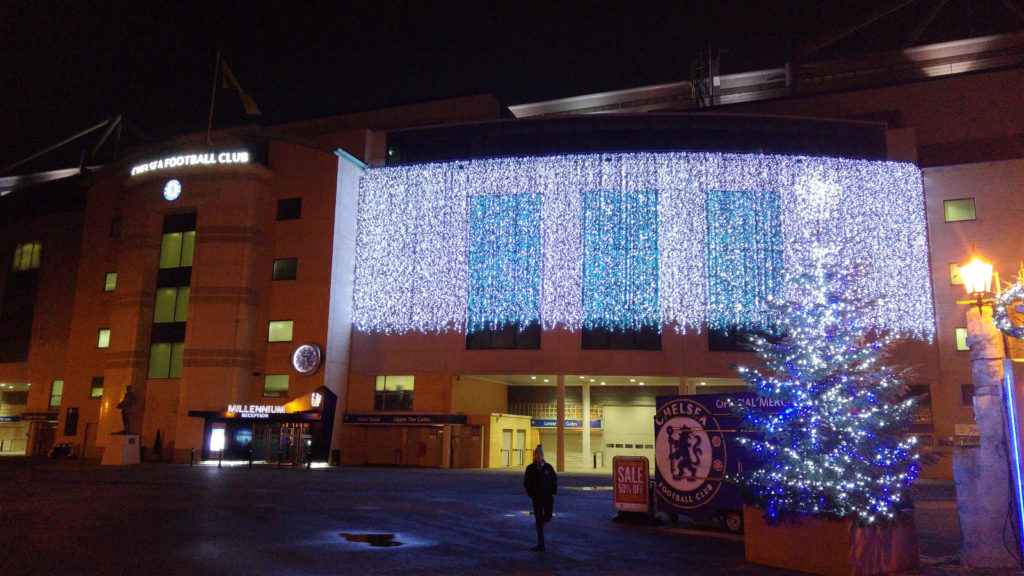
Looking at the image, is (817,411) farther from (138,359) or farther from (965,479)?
(138,359)

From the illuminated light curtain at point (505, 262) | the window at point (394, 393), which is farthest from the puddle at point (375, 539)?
the window at point (394, 393)

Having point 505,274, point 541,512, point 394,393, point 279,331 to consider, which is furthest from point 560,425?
point 541,512

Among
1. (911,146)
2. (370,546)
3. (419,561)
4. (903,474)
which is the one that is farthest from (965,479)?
(911,146)

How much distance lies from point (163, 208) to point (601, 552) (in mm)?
43959

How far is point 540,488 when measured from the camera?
13.2 metres

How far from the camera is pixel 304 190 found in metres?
46.4

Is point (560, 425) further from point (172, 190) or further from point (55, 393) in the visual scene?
point (55, 393)

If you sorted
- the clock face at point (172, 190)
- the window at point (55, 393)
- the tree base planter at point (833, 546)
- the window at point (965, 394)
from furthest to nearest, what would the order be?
the window at point (55, 393) → the clock face at point (172, 190) → the window at point (965, 394) → the tree base planter at point (833, 546)

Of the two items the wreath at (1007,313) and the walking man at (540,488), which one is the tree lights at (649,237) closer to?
the walking man at (540,488)

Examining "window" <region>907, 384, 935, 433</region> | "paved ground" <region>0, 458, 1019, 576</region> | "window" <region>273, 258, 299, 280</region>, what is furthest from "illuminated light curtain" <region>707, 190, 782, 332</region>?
"window" <region>273, 258, 299, 280</region>

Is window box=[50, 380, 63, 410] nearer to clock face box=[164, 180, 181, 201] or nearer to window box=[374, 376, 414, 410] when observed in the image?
clock face box=[164, 180, 181, 201]

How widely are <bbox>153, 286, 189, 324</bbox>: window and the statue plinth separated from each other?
28.7 ft

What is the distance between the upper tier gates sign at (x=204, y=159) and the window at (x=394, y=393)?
1662 centimetres

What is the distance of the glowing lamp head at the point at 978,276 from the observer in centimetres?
1250
